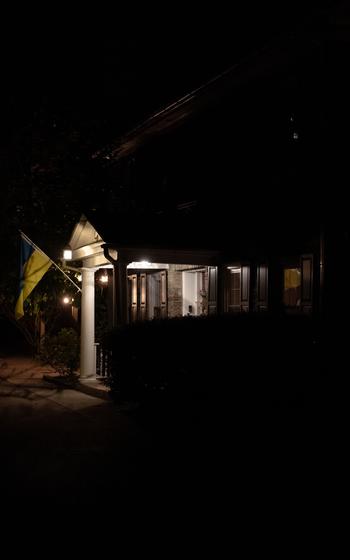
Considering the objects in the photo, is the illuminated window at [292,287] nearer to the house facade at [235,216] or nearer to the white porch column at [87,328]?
the house facade at [235,216]

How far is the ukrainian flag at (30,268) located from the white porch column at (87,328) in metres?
1.27

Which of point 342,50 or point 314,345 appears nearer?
point 314,345

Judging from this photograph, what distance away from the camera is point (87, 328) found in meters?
14.0

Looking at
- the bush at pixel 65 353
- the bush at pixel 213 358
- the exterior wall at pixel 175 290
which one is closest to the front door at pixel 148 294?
the exterior wall at pixel 175 290

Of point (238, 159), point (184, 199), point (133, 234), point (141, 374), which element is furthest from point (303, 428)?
point (184, 199)

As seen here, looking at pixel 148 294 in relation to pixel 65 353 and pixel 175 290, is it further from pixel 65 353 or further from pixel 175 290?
pixel 65 353

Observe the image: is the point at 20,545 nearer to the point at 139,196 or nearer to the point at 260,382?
the point at 260,382

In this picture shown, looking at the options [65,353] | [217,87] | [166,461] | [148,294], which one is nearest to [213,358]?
[166,461]

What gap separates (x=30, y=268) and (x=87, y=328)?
1889mm

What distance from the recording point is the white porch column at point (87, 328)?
13863 mm

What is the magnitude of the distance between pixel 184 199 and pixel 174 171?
0.99m

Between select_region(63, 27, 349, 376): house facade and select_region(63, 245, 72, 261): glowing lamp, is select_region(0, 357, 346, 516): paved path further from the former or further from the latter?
select_region(63, 245, 72, 261): glowing lamp

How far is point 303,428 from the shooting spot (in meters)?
6.87

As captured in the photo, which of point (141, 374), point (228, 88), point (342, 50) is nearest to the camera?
point (141, 374)
